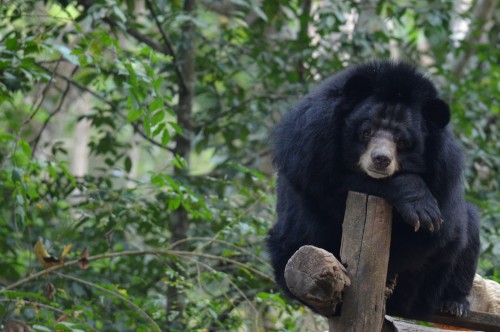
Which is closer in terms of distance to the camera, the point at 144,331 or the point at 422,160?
the point at 422,160

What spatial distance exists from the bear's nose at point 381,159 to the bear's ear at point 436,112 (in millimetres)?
342

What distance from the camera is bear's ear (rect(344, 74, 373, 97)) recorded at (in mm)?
3664

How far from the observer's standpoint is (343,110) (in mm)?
3729

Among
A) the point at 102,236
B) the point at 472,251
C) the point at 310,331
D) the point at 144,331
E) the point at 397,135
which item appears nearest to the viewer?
the point at 397,135

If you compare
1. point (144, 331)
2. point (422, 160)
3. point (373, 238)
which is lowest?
point (144, 331)

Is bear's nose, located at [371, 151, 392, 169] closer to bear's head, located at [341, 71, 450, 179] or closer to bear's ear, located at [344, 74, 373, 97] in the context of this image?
bear's head, located at [341, 71, 450, 179]

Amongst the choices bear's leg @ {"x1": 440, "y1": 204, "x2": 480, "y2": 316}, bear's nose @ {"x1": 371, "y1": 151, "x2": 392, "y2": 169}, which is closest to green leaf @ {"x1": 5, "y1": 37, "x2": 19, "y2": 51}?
bear's nose @ {"x1": 371, "y1": 151, "x2": 392, "y2": 169}

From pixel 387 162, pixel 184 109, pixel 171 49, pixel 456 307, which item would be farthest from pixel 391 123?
pixel 184 109

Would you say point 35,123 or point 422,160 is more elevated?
point 422,160

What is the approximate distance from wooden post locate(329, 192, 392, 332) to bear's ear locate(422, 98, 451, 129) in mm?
613

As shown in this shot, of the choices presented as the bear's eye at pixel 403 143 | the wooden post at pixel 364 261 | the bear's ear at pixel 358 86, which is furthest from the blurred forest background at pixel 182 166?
the wooden post at pixel 364 261

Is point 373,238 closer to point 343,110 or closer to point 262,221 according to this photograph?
point 343,110

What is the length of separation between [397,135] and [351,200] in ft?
1.55

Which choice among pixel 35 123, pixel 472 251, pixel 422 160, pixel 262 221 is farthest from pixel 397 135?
pixel 35 123
